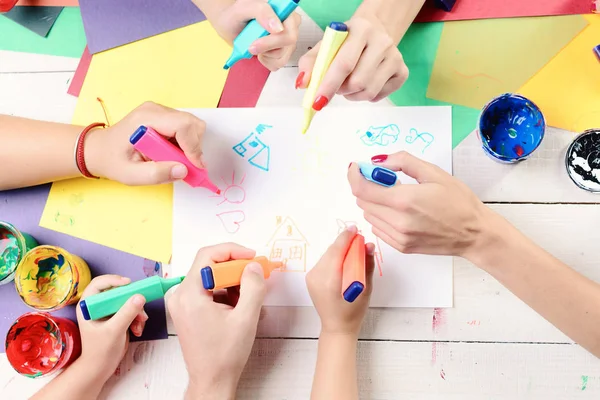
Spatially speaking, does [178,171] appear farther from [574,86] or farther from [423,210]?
[574,86]

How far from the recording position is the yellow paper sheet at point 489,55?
2.48 feet

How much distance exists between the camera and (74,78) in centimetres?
81

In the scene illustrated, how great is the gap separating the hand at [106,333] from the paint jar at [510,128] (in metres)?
0.53

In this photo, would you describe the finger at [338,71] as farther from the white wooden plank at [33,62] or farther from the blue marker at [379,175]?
the white wooden plank at [33,62]

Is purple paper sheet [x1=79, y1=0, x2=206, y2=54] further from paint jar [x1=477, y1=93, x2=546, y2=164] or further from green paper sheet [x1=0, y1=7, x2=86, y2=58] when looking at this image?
paint jar [x1=477, y1=93, x2=546, y2=164]

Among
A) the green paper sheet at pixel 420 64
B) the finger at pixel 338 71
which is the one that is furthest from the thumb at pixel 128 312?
the green paper sheet at pixel 420 64

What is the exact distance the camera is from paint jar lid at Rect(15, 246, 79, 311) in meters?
0.74

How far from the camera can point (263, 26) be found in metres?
0.62

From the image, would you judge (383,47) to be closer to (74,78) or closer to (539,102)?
(539,102)

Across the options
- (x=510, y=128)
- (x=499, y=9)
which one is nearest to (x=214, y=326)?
(x=510, y=128)

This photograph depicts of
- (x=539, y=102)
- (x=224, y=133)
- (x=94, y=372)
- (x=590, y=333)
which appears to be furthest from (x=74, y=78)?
(x=590, y=333)

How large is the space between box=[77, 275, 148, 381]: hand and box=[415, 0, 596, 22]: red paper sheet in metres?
0.58

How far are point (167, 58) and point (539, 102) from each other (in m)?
0.55

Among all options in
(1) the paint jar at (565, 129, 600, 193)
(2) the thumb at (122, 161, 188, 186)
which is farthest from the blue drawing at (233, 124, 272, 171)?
(1) the paint jar at (565, 129, 600, 193)
